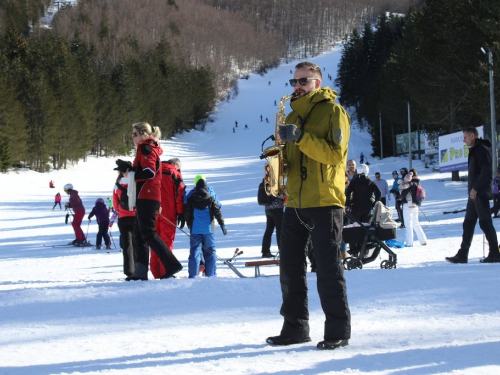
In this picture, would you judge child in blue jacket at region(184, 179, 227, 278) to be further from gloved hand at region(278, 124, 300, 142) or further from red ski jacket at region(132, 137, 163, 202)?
gloved hand at region(278, 124, 300, 142)

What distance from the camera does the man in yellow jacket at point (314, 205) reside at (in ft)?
12.7

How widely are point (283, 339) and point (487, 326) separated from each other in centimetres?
159

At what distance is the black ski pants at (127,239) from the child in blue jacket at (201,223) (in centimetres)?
86

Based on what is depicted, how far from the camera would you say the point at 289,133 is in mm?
3797

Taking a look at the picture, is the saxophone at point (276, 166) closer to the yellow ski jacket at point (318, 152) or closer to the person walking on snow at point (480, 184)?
the yellow ski jacket at point (318, 152)

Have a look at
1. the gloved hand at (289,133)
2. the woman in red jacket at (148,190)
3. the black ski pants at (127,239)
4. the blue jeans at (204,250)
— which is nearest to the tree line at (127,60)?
the blue jeans at (204,250)

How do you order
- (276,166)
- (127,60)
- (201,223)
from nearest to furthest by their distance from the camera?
(276,166), (201,223), (127,60)

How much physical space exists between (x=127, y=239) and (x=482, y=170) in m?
4.74

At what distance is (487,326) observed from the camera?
14.6ft

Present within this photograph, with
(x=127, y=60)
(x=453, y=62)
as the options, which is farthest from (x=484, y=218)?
(x=127, y=60)

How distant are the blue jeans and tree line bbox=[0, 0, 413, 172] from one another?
36.2 metres

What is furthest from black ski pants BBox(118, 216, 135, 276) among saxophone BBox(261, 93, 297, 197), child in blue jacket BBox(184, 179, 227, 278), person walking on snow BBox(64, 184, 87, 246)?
person walking on snow BBox(64, 184, 87, 246)

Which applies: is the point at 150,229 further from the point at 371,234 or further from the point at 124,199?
the point at 371,234

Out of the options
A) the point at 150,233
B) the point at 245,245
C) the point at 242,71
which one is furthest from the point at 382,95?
the point at 242,71
